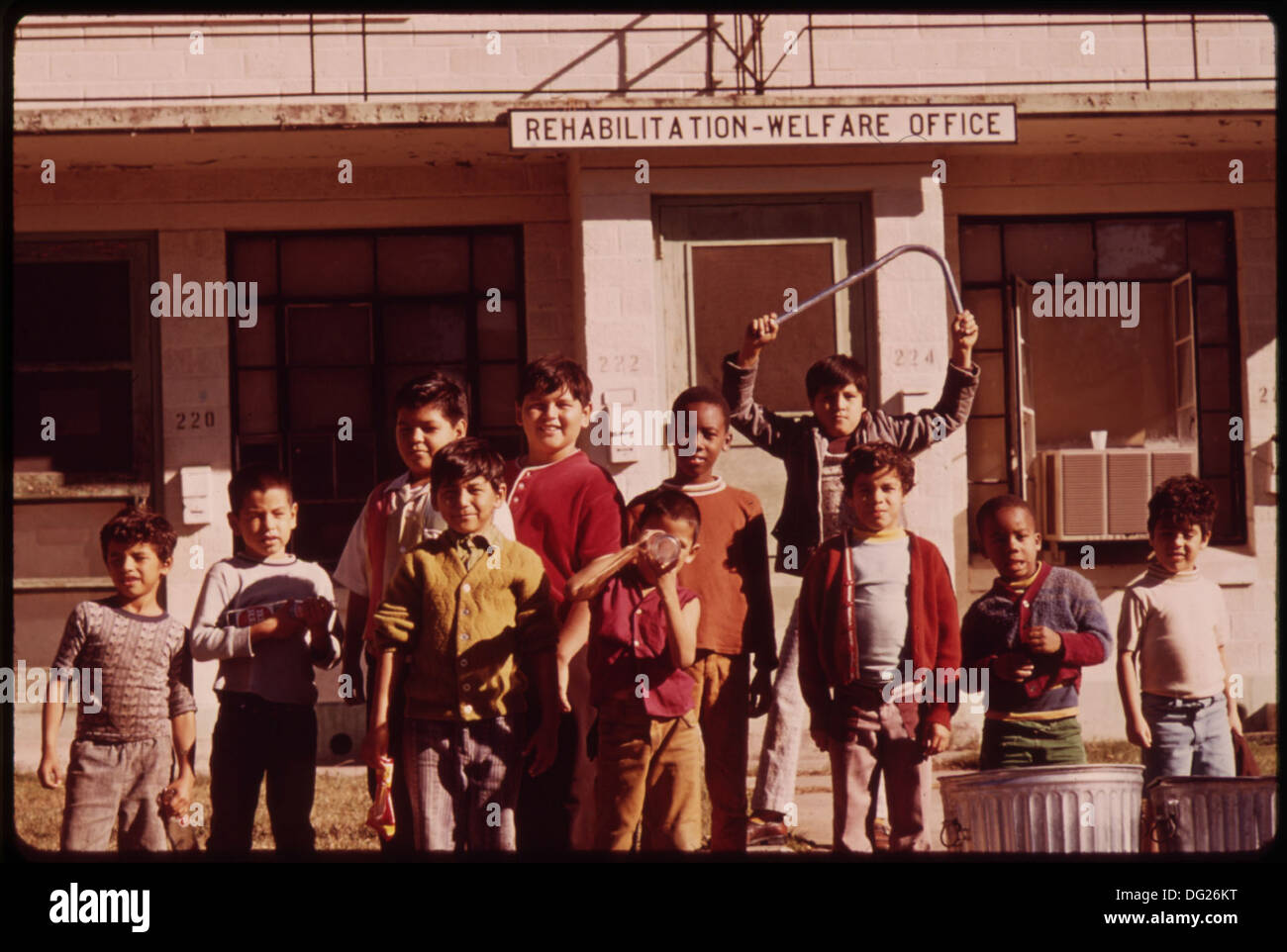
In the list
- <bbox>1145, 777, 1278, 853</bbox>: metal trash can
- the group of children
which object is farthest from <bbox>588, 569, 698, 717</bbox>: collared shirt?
<bbox>1145, 777, 1278, 853</bbox>: metal trash can

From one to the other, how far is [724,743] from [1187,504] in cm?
184

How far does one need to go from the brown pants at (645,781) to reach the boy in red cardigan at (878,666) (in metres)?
0.46

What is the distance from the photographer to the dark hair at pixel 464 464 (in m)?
4.99

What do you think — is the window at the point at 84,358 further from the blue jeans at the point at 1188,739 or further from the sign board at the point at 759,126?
the blue jeans at the point at 1188,739

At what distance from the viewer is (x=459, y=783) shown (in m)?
5.00

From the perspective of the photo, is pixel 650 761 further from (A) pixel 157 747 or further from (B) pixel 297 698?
(A) pixel 157 747

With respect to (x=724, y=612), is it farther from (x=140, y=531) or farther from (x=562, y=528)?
(x=140, y=531)

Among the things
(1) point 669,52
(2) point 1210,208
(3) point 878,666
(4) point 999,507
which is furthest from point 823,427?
(2) point 1210,208

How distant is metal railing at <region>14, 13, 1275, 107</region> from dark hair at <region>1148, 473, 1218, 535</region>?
4.04 m

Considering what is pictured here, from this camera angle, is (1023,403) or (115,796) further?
(1023,403)

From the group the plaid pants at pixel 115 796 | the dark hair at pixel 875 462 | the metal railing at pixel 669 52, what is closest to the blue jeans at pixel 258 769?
the plaid pants at pixel 115 796

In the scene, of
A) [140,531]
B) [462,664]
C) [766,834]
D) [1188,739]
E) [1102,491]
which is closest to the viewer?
[462,664]

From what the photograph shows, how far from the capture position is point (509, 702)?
503cm

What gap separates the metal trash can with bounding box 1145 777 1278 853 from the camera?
17.5 ft
